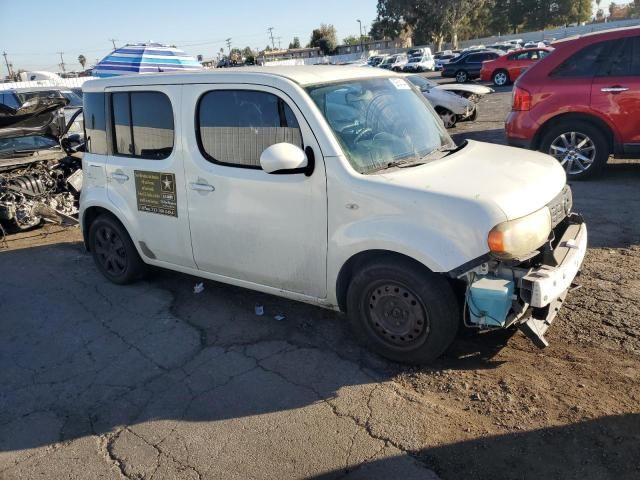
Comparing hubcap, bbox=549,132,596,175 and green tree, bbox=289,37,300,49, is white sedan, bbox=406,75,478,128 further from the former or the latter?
green tree, bbox=289,37,300,49

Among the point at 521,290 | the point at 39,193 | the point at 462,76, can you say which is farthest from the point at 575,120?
the point at 462,76

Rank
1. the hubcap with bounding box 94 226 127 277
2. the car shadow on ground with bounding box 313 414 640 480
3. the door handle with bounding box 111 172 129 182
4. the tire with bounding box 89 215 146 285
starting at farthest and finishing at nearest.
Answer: the hubcap with bounding box 94 226 127 277 → the tire with bounding box 89 215 146 285 → the door handle with bounding box 111 172 129 182 → the car shadow on ground with bounding box 313 414 640 480

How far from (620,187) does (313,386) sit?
18.4 ft

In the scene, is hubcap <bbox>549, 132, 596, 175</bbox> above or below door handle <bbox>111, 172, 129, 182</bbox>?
below

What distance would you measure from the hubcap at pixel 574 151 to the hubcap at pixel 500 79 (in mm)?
19790

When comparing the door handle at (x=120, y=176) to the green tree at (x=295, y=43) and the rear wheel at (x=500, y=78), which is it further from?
the green tree at (x=295, y=43)

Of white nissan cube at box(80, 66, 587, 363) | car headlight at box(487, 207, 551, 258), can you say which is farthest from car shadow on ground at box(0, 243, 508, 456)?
car headlight at box(487, 207, 551, 258)

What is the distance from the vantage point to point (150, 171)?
445 centimetres

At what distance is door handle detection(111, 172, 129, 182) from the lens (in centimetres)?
470

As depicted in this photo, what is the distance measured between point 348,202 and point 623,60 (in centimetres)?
547

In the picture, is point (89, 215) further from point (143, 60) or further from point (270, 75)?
point (143, 60)

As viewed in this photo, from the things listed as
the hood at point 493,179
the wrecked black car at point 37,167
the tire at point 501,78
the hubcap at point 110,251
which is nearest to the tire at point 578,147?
the hood at point 493,179

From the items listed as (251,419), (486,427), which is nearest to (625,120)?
(486,427)

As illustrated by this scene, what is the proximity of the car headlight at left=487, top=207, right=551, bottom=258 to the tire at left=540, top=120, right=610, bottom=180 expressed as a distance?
4.65 metres
